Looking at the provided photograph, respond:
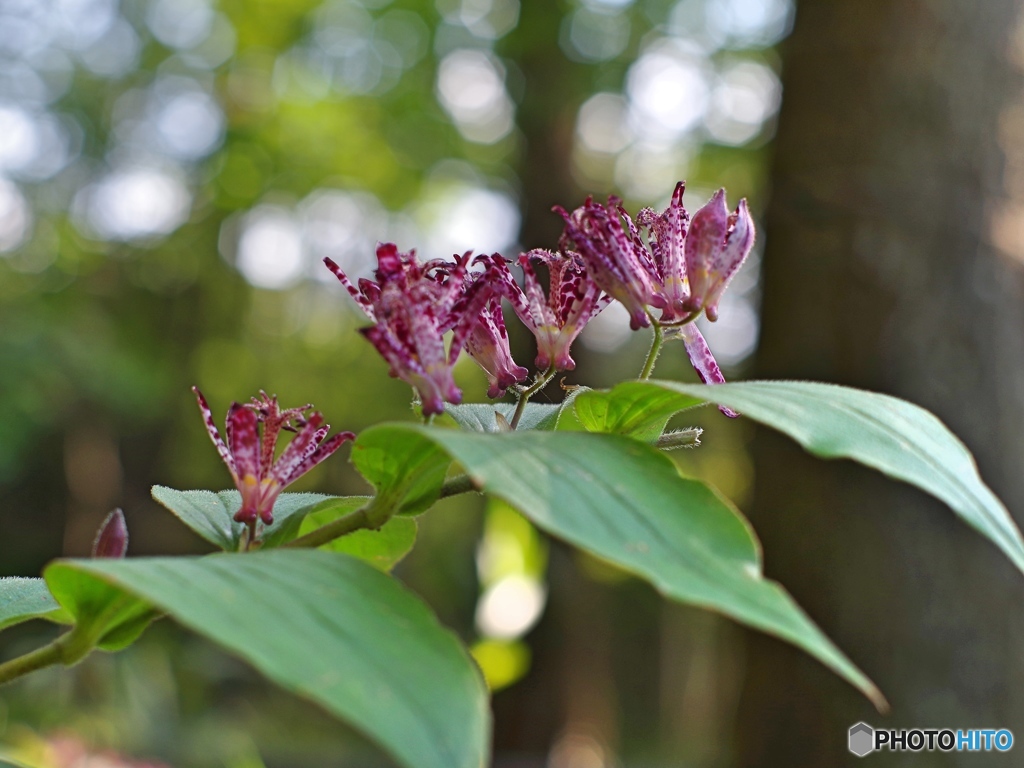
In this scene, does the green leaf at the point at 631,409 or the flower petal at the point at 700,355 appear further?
the flower petal at the point at 700,355

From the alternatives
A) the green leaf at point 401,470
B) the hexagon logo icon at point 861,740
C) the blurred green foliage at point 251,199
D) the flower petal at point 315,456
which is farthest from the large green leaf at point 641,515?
the blurred green foliage at point 251,199

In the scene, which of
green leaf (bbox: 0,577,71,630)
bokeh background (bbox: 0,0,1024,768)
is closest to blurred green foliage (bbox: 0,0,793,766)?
bokeh background (bbox: 0,0,1024,768)

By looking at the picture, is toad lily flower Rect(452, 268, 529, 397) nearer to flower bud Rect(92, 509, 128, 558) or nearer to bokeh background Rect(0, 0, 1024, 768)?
flower bud Rect(92, 509, 128, 558)

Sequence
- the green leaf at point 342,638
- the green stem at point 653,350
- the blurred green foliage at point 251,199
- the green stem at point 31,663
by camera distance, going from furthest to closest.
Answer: the blurred green foliage at point 251,199 < the green stem at point 653,350 < the green stem at point 31,663 < the green leaf at point 342,638

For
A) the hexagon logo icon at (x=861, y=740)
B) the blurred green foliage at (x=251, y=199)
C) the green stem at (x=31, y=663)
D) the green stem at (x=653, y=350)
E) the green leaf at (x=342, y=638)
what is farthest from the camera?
the blurred green foliage at (x=251, y=199)

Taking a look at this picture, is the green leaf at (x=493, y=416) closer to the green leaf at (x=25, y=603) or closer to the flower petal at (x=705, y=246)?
the flower petal at (x=705, y=246)

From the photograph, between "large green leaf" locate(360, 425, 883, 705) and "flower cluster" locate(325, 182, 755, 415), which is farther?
"flower cluster" locate(325, 182, 755, 415)

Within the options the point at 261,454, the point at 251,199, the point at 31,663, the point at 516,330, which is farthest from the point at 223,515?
the point at 251,199

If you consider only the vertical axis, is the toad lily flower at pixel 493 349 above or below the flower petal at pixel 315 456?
above
